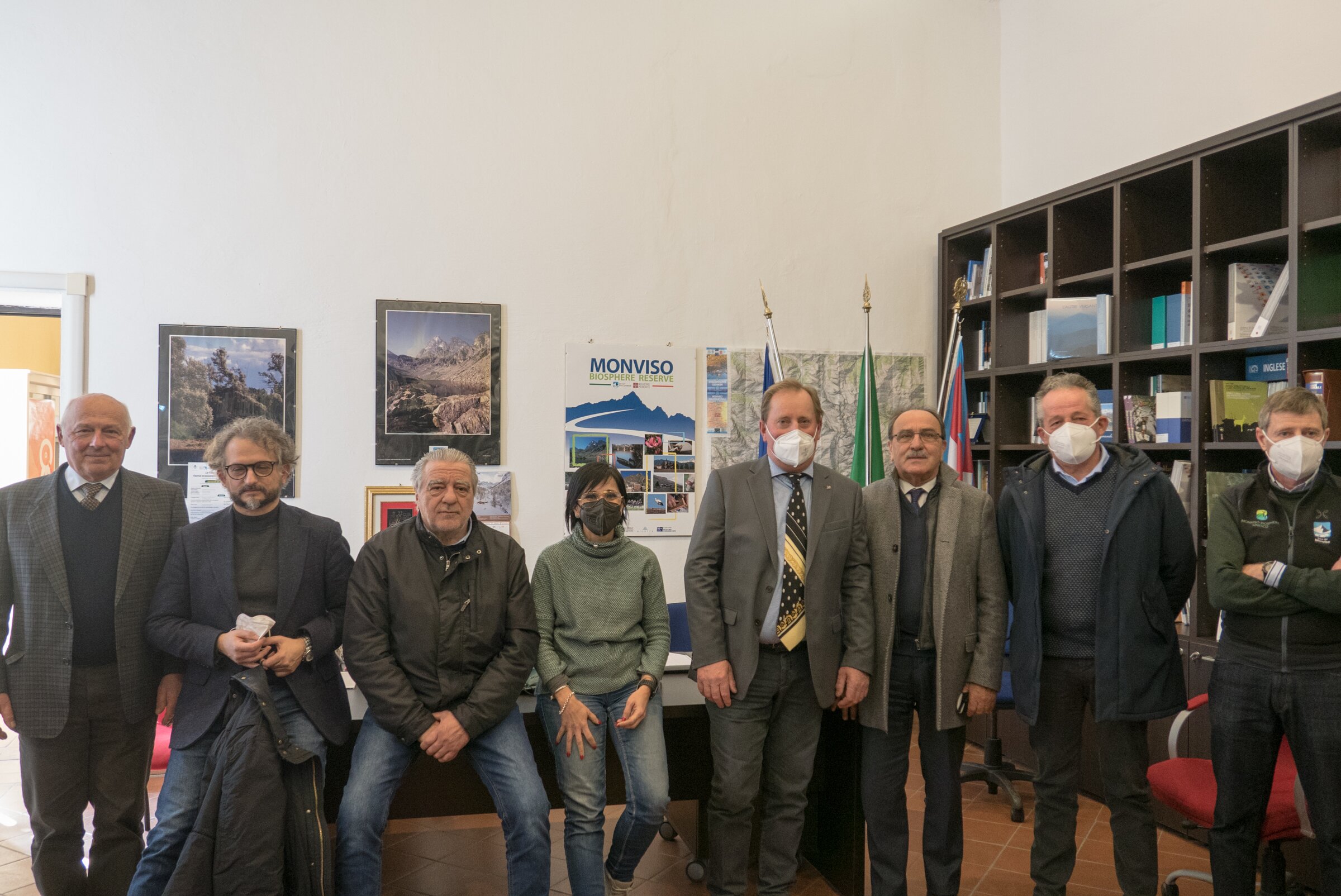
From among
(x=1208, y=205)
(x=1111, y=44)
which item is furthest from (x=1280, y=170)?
(x=1111, y=44)

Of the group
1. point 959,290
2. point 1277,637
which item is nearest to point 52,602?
point 1277,637

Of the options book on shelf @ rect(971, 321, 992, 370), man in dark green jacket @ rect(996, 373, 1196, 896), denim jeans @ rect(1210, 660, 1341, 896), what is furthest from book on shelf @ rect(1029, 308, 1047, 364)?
denim jeans @ rect(1210, 660, 1341, 896)

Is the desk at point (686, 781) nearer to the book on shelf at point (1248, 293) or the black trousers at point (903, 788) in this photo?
the black trousers at point (903, 788)

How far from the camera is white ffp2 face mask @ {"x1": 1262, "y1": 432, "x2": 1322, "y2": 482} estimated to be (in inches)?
96.3

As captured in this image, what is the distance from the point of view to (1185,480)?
3.78 m

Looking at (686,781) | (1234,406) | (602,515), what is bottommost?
(686,781)

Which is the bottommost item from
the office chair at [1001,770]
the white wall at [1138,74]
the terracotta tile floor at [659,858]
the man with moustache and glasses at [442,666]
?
the terracotta tile floor at [659,858]

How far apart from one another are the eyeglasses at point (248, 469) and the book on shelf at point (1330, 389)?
347 cm

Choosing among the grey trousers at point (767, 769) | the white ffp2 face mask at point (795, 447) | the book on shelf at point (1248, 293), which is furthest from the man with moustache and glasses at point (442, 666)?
the book on shelf at point (1248, 293)

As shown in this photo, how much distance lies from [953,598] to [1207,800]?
101 centimetres

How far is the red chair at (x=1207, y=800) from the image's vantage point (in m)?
2.66

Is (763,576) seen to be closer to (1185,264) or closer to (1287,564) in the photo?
(1287,564)

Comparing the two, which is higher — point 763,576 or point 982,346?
point 982,346

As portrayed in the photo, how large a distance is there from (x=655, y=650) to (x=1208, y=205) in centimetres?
291
